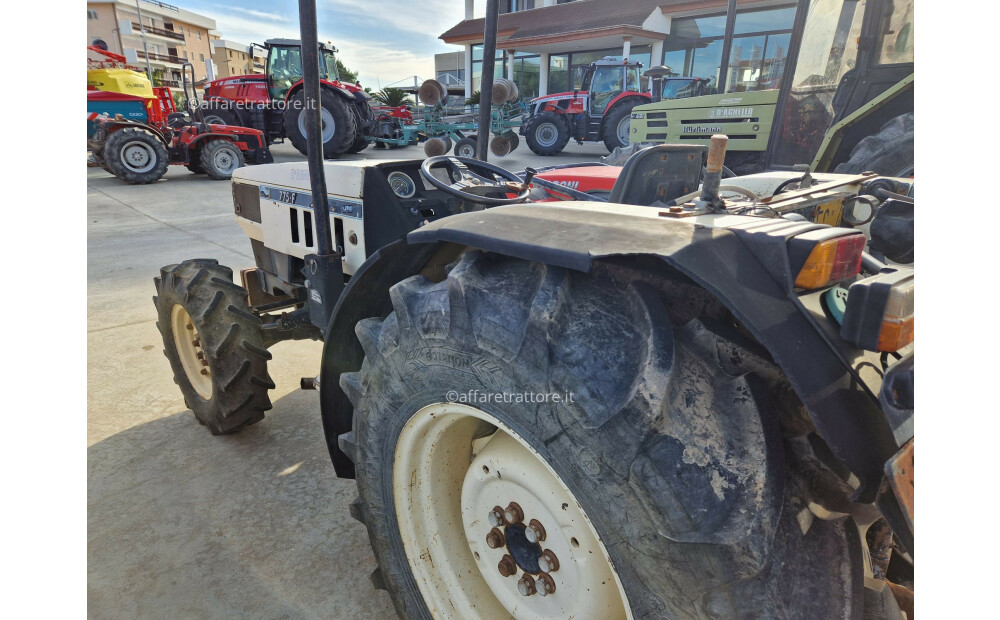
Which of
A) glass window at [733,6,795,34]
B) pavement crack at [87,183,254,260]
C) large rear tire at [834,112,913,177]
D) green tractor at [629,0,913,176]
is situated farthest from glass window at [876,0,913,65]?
glass window at [733,6,795,34]

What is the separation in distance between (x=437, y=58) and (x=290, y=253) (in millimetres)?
40867

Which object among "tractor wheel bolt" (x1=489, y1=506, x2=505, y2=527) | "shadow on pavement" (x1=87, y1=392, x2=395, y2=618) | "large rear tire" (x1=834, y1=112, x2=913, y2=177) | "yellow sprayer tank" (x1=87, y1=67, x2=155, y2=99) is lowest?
"shadow on pavement" (x1=87, y1=392, x2=395, y2=618)

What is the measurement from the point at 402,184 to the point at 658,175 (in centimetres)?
102

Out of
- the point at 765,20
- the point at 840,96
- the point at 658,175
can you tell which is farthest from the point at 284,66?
the point at 658,175

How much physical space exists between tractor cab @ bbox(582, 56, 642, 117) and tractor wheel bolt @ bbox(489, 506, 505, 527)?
1472 cm

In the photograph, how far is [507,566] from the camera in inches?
55.2

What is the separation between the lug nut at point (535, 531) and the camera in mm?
→ 1304

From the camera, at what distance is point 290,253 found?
273 centimetres

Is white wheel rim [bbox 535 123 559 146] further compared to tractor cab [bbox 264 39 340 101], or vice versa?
white wheel rim [bbox 535 123 559 146]

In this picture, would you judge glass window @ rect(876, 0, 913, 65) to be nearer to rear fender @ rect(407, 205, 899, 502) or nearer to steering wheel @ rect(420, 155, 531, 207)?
steering wheel @ rect(420, 155, 531, 207)

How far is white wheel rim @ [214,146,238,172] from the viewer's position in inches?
445

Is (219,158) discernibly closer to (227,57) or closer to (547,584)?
(547,584)

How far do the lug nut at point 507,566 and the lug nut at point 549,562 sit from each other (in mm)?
110

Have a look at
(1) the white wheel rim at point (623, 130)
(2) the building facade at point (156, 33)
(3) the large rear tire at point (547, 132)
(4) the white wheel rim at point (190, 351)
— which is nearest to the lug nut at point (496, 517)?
(4) the white wheel rim at point (190, 351)
